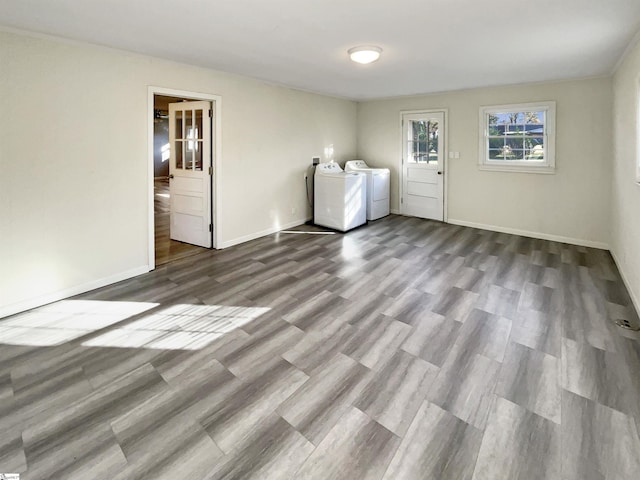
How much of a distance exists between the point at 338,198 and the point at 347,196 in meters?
0.15

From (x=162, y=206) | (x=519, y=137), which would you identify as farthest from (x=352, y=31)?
(x=162, y=206)

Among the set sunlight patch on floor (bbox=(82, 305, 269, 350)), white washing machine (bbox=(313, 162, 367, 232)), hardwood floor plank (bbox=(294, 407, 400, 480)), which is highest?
white washing machine (bbox=(313, 162, 367, 232))

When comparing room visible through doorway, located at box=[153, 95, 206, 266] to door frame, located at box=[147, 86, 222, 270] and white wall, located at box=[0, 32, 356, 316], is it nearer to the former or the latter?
door frame, located at box=[147, 86, 222, 270]

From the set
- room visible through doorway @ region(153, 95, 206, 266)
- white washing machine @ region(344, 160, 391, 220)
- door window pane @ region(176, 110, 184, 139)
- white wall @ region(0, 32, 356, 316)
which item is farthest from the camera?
white washing machine @ region(344, 160, 391, 220)

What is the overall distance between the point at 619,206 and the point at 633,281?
1273 mm

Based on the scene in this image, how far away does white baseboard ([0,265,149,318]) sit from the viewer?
313cm

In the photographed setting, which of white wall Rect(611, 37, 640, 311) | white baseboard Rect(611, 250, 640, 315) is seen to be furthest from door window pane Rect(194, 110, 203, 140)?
white baseboard Rect(611, 250, 640, 315)

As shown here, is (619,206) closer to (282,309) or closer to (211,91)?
(282,309)

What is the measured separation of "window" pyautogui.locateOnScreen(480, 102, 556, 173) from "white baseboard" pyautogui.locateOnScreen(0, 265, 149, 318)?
5436 millimetres

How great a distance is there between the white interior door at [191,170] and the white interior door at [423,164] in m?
3.88

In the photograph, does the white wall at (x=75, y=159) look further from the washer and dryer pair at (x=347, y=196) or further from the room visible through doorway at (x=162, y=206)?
the washer and dryer pair at (x=347, y=196)

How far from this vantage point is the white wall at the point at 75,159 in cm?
305

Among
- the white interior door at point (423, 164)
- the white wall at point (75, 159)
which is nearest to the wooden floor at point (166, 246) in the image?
the white wall at point (75, 159)

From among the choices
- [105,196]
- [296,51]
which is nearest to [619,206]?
[296,51]
